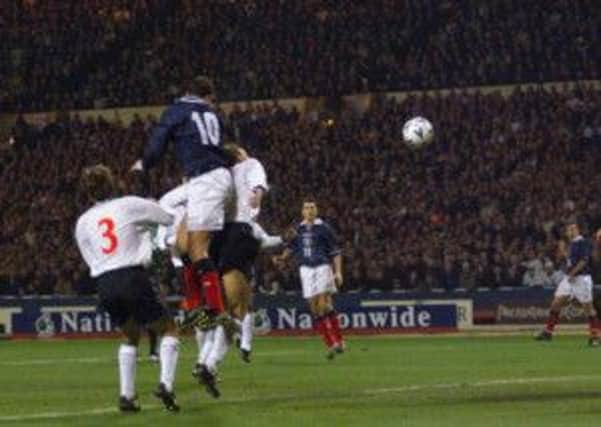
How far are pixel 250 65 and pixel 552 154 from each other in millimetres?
10673

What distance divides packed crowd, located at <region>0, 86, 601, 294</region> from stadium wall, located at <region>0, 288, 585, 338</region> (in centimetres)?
50

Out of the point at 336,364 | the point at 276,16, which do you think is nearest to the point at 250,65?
the point at 276,16

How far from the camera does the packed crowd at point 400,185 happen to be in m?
34.1

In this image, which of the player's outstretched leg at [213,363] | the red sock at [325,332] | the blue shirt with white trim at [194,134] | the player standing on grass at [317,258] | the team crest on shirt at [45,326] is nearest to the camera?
the player's outstretched leg at [213,363]

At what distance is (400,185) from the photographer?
36.8 m

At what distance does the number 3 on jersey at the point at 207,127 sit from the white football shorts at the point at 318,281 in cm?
1187

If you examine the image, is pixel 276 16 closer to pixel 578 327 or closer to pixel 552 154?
pixel 552 154

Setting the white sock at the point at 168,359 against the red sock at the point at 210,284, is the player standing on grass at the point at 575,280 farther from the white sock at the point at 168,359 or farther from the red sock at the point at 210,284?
the white sock at the point at 168,359

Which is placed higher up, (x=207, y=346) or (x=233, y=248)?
(x=233, y=248)

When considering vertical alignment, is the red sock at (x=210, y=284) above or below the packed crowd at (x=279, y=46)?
below

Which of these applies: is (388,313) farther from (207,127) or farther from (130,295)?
(130,295)

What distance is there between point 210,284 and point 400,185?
936 inches

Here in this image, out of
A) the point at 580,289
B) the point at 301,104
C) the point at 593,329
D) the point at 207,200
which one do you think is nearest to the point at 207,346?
the point at 207,200

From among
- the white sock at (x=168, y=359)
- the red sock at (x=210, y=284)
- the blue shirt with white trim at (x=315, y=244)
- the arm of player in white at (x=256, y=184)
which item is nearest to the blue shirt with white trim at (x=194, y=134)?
the red sock at (x=210, y=284)
